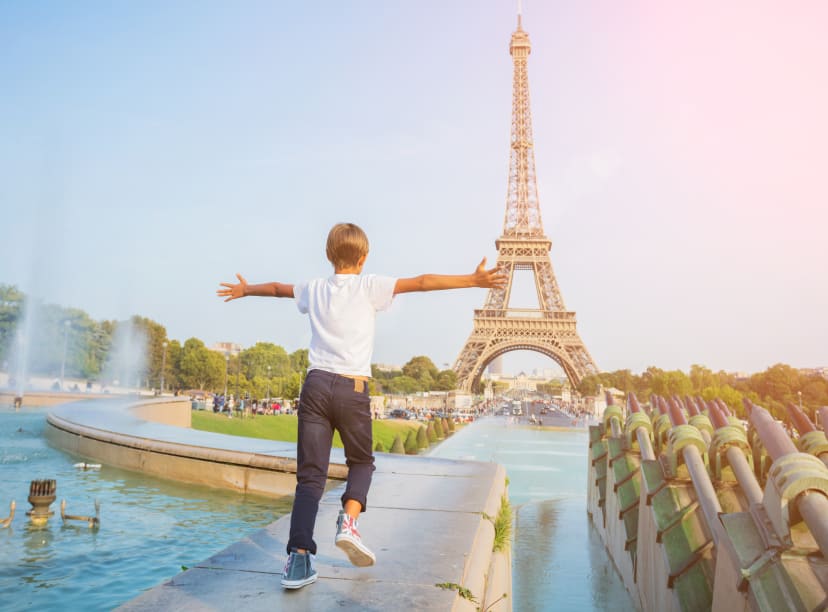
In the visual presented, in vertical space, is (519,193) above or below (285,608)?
above

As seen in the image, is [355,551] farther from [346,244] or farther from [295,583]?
[346,244]

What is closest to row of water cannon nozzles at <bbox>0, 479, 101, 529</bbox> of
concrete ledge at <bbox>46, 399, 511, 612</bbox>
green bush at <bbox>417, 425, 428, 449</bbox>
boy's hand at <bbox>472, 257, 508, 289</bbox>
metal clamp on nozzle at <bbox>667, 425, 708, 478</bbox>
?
concrete ledge at <bbox>46, 399, 511, 612</bbox>

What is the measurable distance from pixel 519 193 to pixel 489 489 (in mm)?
67348

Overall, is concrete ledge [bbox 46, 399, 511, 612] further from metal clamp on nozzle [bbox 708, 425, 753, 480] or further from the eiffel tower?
Result: the eiffel tower

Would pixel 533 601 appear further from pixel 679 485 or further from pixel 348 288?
pixel 348 288

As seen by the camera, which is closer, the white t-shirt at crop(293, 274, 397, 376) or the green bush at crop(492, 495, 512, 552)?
the white t-shirt at crop(293, 274, 397, 376)

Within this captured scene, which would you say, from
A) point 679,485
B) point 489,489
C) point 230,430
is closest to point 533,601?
point 489,489

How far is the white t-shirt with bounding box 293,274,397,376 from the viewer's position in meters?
3.27

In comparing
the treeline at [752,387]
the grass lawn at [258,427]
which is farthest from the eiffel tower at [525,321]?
the grass lawn at [258,427]

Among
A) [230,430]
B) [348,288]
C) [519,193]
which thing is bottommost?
[230,430]

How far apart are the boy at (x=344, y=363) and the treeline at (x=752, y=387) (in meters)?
36.0

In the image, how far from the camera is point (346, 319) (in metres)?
3.29

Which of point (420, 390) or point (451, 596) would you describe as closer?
point (451, 596)

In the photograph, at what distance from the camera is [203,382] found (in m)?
71.2
